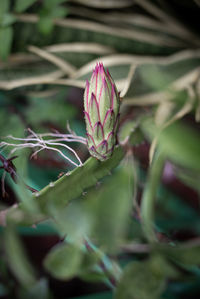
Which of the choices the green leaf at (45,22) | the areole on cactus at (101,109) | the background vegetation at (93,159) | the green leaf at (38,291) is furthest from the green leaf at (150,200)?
the green leaf at (45,22)

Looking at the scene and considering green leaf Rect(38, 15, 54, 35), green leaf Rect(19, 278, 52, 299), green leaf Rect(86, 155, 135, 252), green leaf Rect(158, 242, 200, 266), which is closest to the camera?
green leaf Rect(86, 155, 135, 252)

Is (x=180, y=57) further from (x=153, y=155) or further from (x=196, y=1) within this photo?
(x=153, y=155)

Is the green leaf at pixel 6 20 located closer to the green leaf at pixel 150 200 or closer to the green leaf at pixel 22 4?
the green leaf at pixel 22 4

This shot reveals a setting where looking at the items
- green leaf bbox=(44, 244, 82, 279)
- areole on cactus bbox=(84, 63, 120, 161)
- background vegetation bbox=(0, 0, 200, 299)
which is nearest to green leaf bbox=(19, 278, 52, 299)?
background vegetation bbox=(0, 0, 200, 299)

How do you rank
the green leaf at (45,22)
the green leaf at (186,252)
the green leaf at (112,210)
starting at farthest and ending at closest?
the green leaf at (45,22) < the green leaf at (186,252) < the green leaf at (112,210)

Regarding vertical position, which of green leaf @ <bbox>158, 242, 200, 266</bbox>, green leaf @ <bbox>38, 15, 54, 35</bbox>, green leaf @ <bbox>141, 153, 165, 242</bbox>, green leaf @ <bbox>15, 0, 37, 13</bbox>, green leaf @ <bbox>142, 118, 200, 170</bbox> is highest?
green leaf @ <bbox>15, 0, 37, 13</bbox>

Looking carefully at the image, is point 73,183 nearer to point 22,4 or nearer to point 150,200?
point 150,200

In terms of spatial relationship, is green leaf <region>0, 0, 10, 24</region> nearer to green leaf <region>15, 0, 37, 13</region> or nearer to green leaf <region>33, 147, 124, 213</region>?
green leaf <region>15, 0, 37, 13</region>

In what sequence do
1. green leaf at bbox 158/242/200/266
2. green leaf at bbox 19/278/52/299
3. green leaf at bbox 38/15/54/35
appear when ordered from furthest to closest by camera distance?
1. green leaf at bbox 38/15/54/35
2. green leaf at bbox 19/278/52/299
3. green leaf at bbox 158/242/200/266
